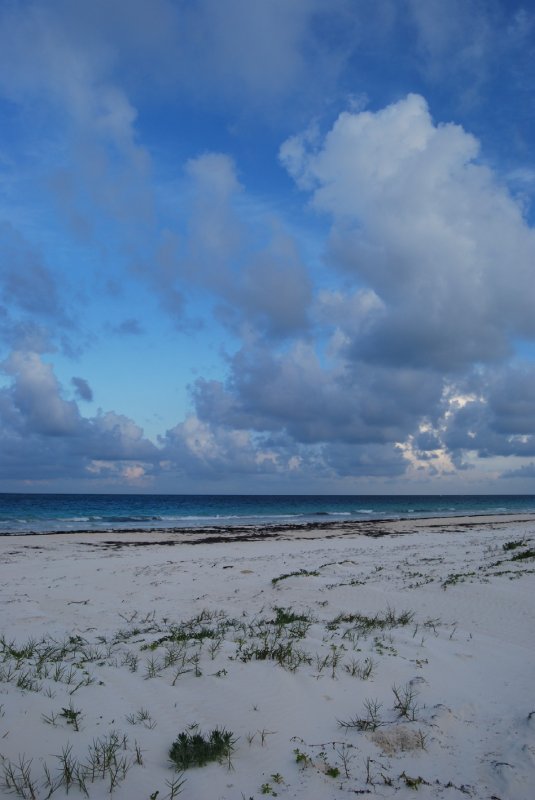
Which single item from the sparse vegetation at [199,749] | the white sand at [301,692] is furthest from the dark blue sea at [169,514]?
the sparse vegetation at [199,749]

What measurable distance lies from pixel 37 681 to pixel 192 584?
968 centimetres

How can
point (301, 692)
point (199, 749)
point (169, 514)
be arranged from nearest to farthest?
point (199, 749) < point (301, 692) < point (169, 514)

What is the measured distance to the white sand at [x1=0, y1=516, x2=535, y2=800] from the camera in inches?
154

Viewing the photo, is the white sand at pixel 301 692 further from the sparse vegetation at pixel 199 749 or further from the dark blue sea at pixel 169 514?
the dark blue sea at pixel 169 514

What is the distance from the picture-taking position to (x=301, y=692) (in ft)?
17.9

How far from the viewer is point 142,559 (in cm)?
2248

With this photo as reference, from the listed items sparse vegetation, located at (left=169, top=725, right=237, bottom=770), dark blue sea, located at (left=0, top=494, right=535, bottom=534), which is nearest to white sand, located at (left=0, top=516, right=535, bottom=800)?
sparse vegetation, located at (left=169, top=725, right=237, bottom=770)

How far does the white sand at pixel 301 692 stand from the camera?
390cm

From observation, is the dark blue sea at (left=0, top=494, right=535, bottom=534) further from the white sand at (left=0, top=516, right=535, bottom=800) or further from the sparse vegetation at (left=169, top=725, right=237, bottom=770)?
the sparse vegetation at (left=169, top=725, right=237, bottom=770)

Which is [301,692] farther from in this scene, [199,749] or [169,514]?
[169,514]

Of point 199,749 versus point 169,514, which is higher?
point 199,749

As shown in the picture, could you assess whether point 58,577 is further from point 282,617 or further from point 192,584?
point 282,617

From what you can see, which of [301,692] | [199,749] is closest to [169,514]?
[301,692]

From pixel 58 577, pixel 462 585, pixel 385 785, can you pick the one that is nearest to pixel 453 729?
pixel 385 785
